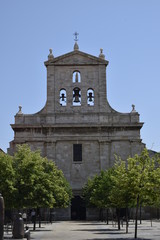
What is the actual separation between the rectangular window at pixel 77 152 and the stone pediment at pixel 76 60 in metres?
11.0

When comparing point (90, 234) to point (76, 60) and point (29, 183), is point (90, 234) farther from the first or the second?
point (76, 60)

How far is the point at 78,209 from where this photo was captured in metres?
58.5

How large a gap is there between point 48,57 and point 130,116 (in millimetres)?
13559

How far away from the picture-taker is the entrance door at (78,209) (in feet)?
191

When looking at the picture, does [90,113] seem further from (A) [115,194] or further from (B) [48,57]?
(A) [115,194]

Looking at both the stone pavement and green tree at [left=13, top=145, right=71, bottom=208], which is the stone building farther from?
green tree at [left=13, top=145, right=71, bottom=208]

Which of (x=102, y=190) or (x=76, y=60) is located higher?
(x=76, y=60)

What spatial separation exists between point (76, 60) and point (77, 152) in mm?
12220

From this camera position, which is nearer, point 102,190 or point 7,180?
point 7,180

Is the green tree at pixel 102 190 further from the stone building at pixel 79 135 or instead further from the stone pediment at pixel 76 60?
the stone pediment at pixel 76 60

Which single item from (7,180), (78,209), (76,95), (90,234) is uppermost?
(76,95)

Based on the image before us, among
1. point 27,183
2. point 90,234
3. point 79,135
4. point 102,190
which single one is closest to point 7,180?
point 27,183

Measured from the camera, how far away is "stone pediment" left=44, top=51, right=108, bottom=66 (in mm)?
60406

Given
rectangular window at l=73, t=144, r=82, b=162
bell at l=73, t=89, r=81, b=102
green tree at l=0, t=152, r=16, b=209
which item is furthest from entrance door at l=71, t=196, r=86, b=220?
green tree at l=0, t=152, r=16, b=209
